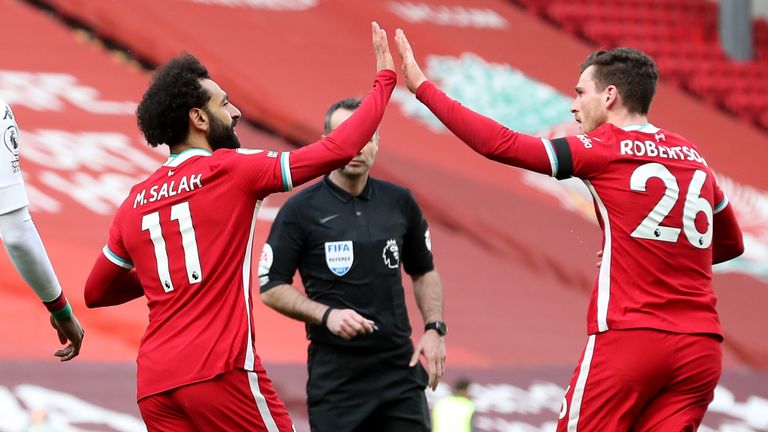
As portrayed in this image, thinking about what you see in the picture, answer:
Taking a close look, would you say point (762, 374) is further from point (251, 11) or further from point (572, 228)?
point (251, 11)

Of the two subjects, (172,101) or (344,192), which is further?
(344,192)

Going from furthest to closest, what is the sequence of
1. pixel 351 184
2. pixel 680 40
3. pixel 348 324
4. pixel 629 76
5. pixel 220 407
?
1. pixel 680 40
2. pixel 351 184
3. pixel 348 324
4. pixel 629 76
5. pixel 220 407

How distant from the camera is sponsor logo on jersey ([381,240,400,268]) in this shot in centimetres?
511

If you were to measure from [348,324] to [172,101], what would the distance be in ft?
4.01

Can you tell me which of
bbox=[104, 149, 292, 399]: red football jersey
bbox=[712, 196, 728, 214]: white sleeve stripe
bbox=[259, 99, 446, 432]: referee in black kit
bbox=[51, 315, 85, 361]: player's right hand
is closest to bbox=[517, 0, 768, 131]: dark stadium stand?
bbox=[259, 99, 446, 432]: referee in black kit

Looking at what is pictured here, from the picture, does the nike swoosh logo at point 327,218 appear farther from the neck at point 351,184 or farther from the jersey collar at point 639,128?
the jersey collar at point 639,128

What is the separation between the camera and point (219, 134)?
4109 millimetres

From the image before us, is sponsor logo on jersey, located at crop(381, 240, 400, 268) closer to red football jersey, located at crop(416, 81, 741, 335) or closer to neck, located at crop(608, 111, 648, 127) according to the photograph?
red football jersey, located at crop(416, 81, 741, 335)

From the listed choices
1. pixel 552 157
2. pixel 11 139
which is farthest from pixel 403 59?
pixel 11 139

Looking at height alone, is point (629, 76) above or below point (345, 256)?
above

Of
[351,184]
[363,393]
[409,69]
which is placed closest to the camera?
[409,69]

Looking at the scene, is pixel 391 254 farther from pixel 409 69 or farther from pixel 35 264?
pixel 35 264

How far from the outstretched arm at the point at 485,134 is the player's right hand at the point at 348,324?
0.89m

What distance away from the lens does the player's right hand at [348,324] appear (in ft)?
15.1
